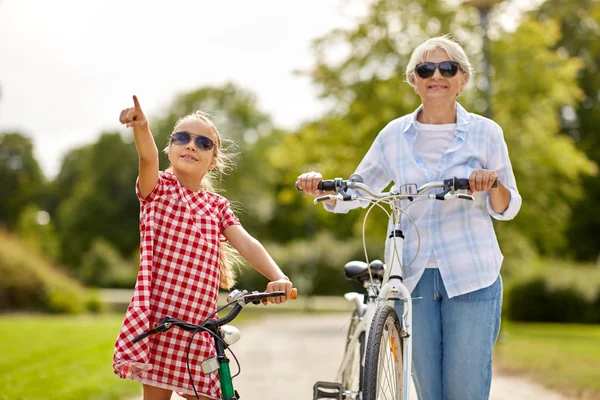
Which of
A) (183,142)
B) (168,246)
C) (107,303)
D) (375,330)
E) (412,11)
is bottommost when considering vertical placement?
(107,303)

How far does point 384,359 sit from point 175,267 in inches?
37.7

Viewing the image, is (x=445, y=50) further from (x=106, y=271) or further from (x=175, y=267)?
(x=106, y=271)

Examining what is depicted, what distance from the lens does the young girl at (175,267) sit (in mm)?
3172

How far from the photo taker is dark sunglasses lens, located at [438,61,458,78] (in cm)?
395

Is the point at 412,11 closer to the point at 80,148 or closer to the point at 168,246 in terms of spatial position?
the point at 168,246

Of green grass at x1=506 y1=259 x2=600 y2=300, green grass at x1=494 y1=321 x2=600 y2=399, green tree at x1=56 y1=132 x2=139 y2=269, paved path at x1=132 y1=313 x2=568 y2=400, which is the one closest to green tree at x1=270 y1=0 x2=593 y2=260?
green grass at x1=494 y1=321 x2=600 y2=399

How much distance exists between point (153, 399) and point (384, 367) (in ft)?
3.13

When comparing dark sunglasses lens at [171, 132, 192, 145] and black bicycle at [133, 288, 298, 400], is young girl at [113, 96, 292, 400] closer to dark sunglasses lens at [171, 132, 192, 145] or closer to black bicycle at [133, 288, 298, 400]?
dark sunglasses lens at [171, 132, 192, 145]

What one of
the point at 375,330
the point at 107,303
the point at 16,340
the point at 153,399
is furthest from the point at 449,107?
the point at 107,303

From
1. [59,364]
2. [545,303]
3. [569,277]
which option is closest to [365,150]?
[59,364]

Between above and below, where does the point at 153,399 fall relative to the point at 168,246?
below

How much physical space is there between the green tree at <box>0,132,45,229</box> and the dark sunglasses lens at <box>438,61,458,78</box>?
60547 millimetres

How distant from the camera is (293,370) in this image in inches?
404

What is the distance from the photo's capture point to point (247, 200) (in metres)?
45.2
